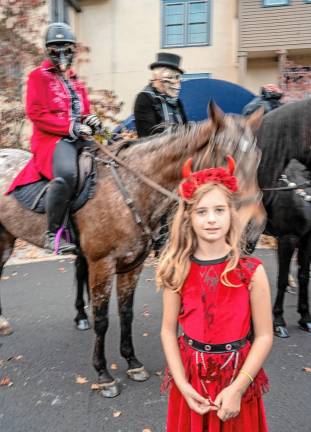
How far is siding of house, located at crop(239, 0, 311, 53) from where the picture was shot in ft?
39.2

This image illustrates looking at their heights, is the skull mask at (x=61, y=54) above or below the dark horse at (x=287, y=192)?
above

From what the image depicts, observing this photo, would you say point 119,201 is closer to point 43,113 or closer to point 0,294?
point 43,113

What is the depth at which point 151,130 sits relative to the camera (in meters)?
3.47

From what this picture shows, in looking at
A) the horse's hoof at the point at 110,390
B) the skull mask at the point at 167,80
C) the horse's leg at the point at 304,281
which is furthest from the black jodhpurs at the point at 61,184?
the horse's leg at the point at 304,281

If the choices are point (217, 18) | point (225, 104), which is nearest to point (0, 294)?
point (225, 104)

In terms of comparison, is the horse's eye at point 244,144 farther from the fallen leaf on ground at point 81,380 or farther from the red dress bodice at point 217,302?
the fallen leaf on ground at point 81,380

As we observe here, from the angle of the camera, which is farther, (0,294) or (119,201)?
(0,294)

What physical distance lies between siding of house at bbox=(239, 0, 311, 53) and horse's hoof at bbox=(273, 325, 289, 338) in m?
10.4

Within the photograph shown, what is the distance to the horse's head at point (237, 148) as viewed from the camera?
7.47 feet

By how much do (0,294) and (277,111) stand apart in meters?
4.24

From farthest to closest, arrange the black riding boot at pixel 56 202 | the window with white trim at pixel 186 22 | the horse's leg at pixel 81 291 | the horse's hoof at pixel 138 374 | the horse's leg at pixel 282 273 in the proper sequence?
the window with white trim at pixel 186 22
the horse's leg at pixel 81 291
the horse's leg at pixel 282 273
the horse's hoof at pixel 138 374
the black riding boot at pixel 56 202

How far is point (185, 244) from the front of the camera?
1730 mm

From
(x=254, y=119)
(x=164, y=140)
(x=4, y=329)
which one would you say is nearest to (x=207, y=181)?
(x=254, y=119)

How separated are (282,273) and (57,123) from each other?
2.59 metres
